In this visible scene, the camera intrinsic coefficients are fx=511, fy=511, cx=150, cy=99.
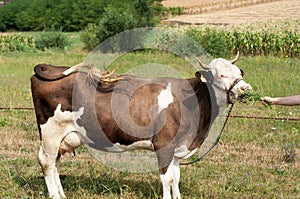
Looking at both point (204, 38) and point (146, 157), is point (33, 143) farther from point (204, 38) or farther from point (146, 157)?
point (204, 38)

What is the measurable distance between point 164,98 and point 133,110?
383 millimetres

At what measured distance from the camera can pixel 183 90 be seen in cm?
597

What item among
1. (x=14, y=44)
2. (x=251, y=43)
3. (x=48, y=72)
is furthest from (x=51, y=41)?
(x=48, y=72)

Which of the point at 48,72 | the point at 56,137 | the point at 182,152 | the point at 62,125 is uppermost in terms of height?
the point at 48,72

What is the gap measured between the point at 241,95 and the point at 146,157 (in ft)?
9.42

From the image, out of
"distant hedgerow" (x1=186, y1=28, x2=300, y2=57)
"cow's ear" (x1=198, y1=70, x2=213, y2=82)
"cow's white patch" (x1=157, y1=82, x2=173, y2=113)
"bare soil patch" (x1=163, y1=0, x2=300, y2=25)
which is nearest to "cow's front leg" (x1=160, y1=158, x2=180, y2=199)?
"cow's white patch" (x1=157, y1=82, x2=173, y2=113)

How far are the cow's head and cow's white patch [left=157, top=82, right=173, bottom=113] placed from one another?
47cm

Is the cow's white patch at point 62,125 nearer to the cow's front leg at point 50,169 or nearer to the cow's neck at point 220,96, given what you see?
the cow's front leg at point 50,169

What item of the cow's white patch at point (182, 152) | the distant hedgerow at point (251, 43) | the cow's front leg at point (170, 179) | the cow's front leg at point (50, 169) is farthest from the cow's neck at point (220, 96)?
the distant hedgerow at point (251, 43)

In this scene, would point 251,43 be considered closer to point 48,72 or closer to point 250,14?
point 48,72

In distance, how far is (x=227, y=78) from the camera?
221 inches

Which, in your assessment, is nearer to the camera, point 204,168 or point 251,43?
point 204,168

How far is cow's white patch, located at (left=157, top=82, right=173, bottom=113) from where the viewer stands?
5848mm

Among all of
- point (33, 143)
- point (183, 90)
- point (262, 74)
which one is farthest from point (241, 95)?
point (262, 74)
